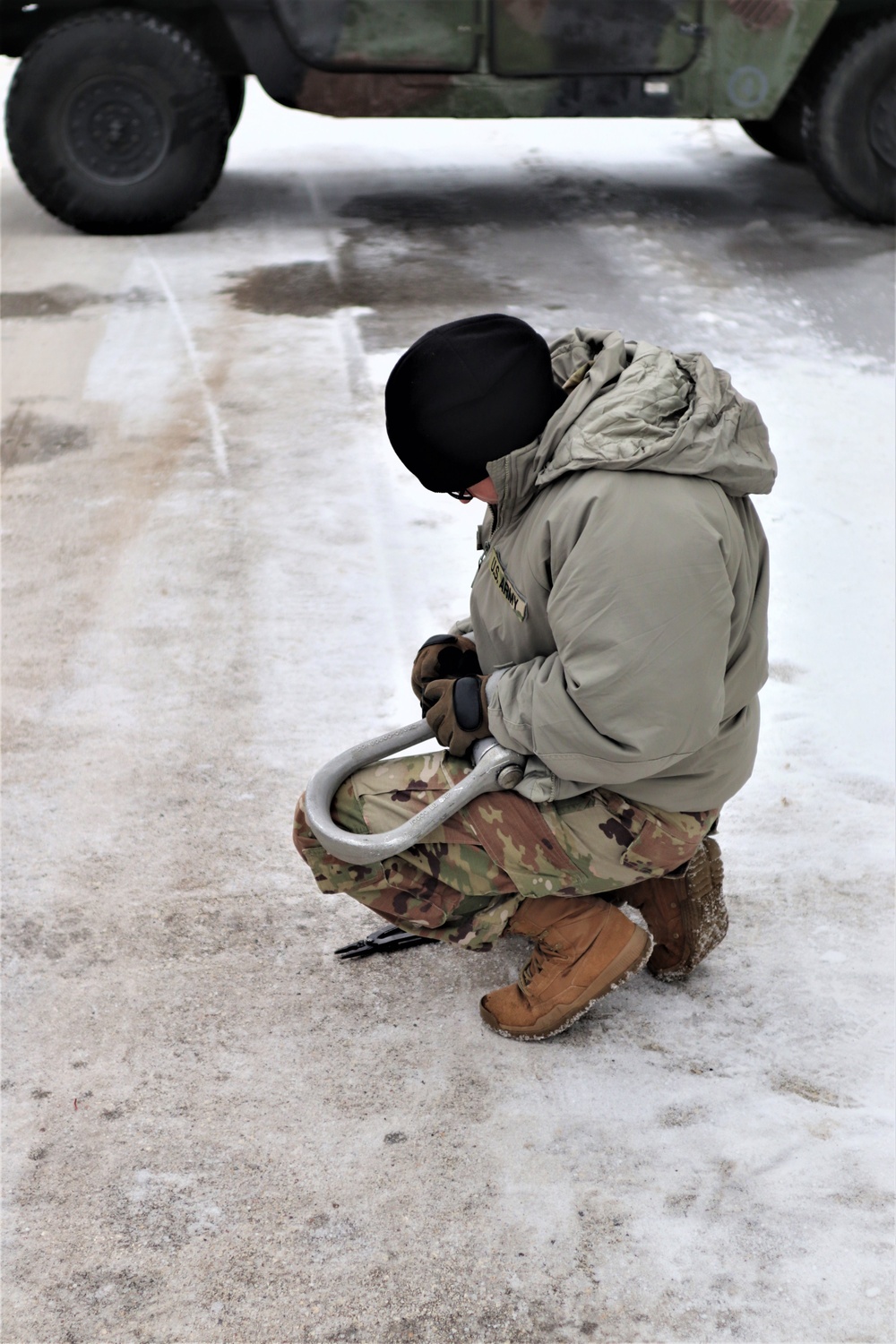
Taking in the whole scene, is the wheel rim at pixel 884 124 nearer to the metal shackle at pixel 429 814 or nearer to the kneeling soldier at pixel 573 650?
the kneeling soldier at pixel 573 650

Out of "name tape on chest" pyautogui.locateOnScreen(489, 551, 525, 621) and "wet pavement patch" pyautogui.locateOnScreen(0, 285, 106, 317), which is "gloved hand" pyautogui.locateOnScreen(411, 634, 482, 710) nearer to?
"name tape on chest" pyautogui.locateOnScreen(489, 551, 525, 621)

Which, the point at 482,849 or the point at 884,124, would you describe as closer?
the point at 482,849

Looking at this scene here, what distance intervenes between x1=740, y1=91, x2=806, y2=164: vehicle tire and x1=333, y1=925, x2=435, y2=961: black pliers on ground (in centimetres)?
665

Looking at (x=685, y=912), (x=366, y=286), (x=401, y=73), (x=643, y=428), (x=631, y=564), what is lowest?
(x=366, y=286)

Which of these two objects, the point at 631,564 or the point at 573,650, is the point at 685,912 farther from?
the point at 631,564

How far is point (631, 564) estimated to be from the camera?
183 centimetres

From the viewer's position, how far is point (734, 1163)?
82.4 inches

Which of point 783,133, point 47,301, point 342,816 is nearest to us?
point 342,816

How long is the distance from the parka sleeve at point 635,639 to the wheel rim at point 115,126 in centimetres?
549

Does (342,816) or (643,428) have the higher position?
(643,428)

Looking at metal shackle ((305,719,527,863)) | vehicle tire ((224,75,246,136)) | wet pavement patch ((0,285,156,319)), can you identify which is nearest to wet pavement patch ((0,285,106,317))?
wet pavement patch ((0,285,156,319))

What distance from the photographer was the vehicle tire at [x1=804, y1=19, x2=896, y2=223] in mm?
6547

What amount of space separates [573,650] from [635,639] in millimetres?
92

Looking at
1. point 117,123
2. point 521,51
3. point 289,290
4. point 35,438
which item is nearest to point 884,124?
point 521,51
